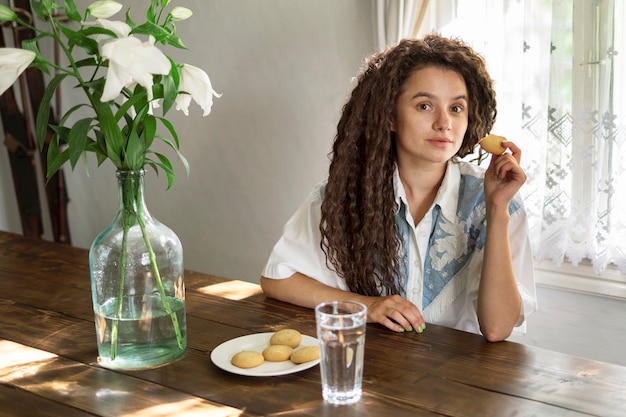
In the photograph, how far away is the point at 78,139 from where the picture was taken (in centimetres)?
123

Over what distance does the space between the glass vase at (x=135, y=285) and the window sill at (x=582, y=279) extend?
143 cm

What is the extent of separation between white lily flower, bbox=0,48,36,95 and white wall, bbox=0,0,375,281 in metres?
1.67

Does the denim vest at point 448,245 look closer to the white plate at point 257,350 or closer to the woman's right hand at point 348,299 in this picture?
the woman's right hand at point 348,299

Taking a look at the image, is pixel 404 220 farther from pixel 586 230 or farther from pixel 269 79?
pixel 269 79

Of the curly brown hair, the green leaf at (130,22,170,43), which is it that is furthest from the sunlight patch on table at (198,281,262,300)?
the green leaf at (130,22,170,43)

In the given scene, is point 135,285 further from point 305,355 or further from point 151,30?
point 151,30

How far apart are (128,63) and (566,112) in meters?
1.56

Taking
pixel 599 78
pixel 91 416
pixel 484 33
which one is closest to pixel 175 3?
pixel 484 33

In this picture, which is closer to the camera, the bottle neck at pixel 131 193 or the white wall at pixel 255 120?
the bottle neck at pixel 131 193

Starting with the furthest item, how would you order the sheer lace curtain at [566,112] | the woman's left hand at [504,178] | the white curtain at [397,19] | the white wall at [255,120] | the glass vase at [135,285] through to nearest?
the white wall at [255,120]
the white curtain at [397,19]
the sheer lace curtain at [566,112]
the woman's left hand at [504,178]
the glass vase at [135,285]

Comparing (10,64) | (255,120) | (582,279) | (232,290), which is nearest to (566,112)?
(582,279)

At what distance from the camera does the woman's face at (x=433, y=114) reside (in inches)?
68.4

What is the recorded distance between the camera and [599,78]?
221 centimetres

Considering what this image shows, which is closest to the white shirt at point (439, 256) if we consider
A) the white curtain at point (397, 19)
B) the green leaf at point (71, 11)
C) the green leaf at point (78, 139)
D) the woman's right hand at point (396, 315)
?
the woman's right hand at point (396, 315)
